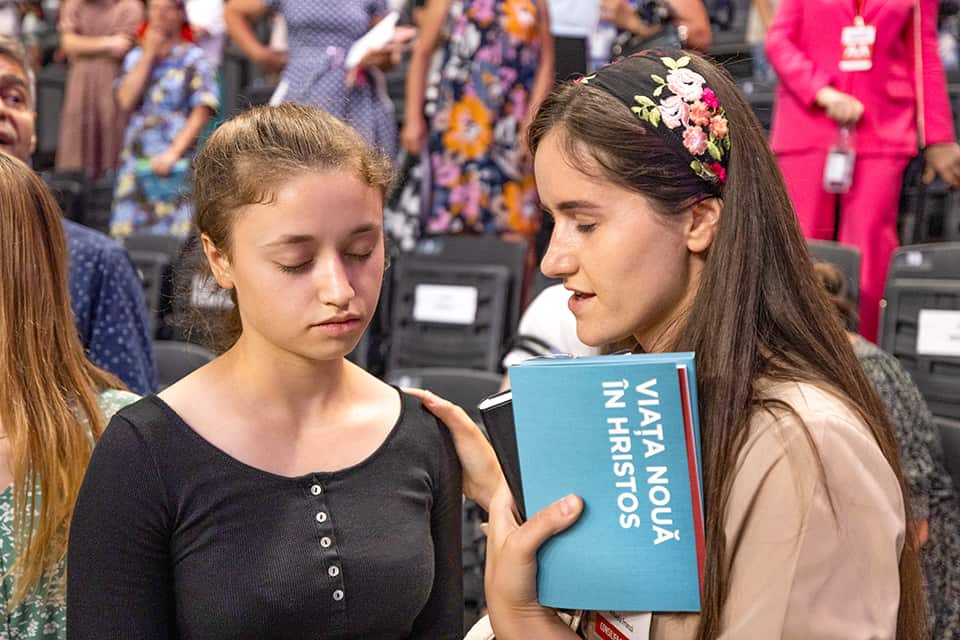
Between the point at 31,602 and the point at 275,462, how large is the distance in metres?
0.42

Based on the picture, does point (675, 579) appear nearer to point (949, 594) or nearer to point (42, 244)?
point (42, 244)

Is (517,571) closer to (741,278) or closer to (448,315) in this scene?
(741,278)

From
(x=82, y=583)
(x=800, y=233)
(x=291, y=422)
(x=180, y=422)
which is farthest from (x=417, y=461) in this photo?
(x=800, y=233)

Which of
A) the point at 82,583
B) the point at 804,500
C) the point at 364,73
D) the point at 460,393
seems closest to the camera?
the point at 804,500

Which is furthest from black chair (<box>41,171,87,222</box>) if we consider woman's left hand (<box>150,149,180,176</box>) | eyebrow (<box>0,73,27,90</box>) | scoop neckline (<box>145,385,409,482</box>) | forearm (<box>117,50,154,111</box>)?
scoop neckline (<box>145,385,409,482</box>)

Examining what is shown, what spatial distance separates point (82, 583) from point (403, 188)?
3.30 m

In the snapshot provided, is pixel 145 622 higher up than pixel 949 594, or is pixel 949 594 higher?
pixel 145 622

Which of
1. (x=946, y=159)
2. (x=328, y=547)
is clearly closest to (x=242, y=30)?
(x=946, y=159)

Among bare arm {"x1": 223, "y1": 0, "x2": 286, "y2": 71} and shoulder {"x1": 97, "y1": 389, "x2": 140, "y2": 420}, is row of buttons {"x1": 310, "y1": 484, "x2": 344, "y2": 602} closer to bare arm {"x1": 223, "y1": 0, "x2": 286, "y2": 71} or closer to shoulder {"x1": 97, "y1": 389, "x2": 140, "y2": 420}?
shoulder {"x1": 97, "y1": 389, "x2": 140, "y2": 420}

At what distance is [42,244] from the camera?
163 centimetres

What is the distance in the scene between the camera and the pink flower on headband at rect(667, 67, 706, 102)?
118cm

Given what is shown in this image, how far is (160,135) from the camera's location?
Result: 16.6 feet

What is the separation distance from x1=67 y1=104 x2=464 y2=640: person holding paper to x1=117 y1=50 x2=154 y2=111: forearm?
12.7 ft

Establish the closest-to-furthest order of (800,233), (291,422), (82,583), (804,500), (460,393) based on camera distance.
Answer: (804,500) < (800,233) < (82,583) < (291,422) < (460,393)
